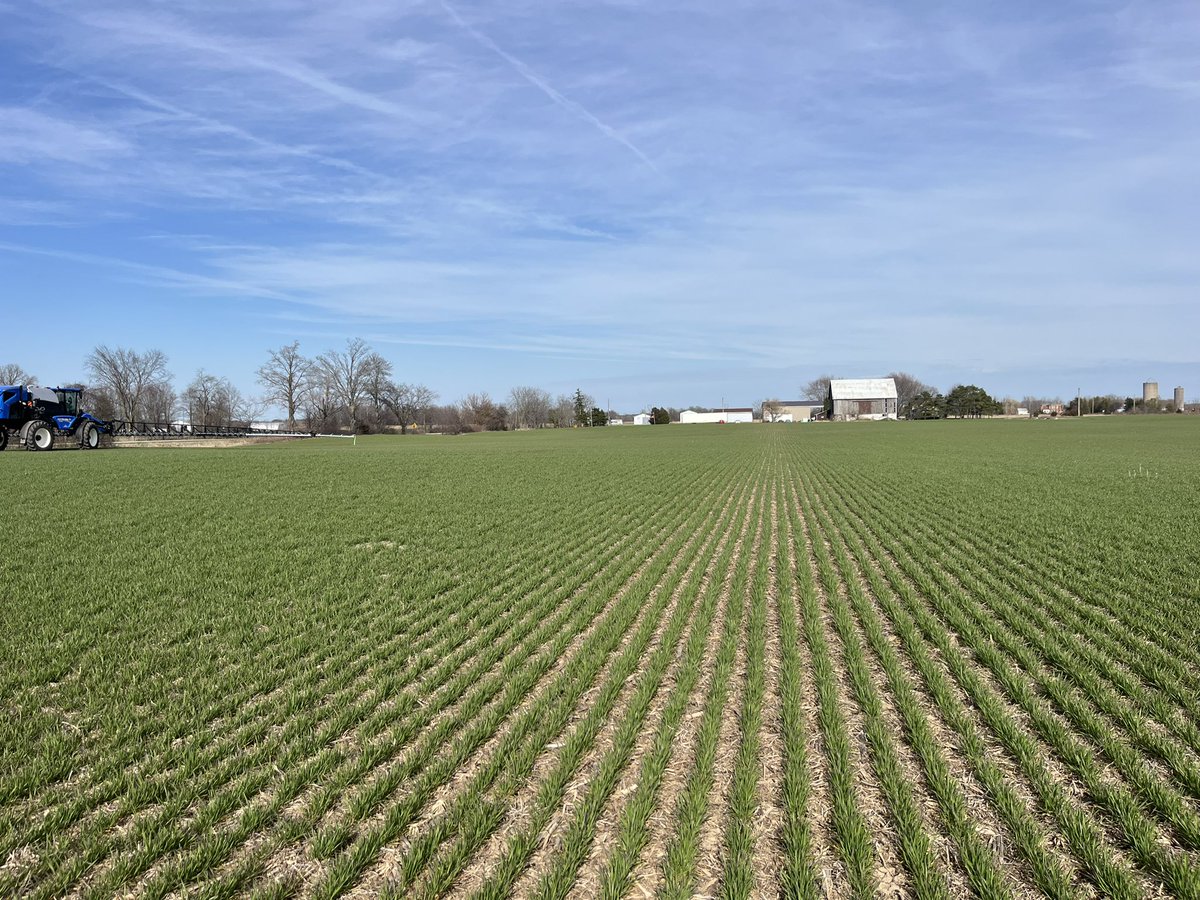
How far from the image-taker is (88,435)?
38.9 m

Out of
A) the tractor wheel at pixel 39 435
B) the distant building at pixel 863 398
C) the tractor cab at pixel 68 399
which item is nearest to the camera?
the tractor wheel at pixel 39 435

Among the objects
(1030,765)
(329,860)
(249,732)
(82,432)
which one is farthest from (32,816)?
(82,432)

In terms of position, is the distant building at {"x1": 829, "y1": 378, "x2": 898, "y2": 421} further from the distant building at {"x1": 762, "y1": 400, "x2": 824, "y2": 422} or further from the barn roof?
the distant building at {"x1": 762, "y1": 400, "x2": 824, "y2": 422}

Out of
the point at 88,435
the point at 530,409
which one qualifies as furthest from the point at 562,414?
the point at 88,435

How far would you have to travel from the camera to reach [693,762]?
4984 mm

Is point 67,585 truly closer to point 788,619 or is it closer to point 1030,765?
point 788,619

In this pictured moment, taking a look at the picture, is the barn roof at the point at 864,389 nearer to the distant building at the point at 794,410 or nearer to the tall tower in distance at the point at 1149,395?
the distant building at the point at 794,410

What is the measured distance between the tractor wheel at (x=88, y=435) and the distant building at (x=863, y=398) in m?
131

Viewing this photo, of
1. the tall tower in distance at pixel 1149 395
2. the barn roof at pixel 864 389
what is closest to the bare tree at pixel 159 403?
the barn roof at pixel 864 389

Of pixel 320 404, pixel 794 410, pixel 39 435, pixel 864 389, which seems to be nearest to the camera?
pixel 39 435

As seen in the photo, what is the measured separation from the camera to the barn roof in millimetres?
144375

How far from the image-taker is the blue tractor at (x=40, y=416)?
34.7 m

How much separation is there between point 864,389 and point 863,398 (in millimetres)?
2459

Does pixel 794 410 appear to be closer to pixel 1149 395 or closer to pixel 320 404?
pixel 1149 395
